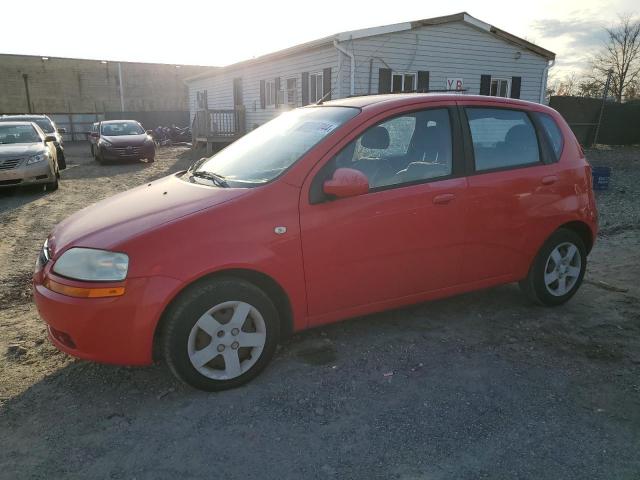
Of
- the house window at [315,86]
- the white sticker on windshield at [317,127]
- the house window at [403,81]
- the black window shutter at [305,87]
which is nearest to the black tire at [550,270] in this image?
the white sticker on windshield at [317,127]

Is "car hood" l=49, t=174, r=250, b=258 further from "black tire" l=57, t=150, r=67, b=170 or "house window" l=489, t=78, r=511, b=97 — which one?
"house window" l=489, t=78, r=511, b=97

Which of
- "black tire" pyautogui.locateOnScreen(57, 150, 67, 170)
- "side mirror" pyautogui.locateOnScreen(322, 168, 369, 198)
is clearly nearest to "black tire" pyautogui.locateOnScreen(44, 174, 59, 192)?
"black tire" pyautogui.locateOnScreen(57, 150, 67, 170)

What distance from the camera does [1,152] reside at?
970cm

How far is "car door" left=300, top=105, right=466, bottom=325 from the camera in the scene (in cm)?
305

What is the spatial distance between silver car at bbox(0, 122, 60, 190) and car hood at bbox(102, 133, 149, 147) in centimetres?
475

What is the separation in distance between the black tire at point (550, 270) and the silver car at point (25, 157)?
32.2 ft

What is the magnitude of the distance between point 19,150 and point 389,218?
31.4 feet

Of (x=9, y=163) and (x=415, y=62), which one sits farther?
(x=415, y=62)

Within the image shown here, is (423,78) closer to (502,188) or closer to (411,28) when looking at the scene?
(411,28)

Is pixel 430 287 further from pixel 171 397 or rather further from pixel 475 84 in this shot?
pixel 475 84

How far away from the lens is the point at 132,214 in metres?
3.00

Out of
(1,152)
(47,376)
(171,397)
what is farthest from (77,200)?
(171,397)

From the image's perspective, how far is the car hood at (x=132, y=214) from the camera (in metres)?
2.77

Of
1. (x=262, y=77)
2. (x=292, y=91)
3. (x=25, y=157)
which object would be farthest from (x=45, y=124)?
(x=262, y=77)
